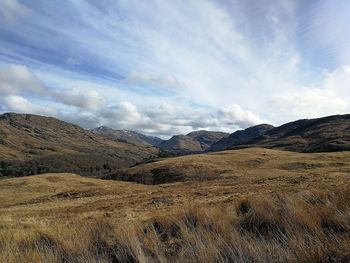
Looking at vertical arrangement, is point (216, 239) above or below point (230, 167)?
below

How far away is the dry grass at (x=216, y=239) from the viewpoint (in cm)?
616

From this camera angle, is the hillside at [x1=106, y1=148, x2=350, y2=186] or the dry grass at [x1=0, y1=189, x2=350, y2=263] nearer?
the dry grass at [x1=0, y1=189, x2=350, y2=263]

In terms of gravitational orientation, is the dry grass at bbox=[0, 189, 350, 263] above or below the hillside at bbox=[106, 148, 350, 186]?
below

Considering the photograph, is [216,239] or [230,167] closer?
[216,239]

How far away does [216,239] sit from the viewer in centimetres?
745

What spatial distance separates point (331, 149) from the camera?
142625 millimetres

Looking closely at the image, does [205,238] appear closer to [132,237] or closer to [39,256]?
[132,237]

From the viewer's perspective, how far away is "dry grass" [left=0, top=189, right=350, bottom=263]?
6156 millimetres

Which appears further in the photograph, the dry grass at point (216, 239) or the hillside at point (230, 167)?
the hillside at point (230, 167)

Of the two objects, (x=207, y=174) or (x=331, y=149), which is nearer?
(x=207, y=174)

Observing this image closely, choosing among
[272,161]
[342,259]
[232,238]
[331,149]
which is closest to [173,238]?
[232,238]

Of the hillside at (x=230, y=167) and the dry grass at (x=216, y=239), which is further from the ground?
the hillside at (x=230, y=167)

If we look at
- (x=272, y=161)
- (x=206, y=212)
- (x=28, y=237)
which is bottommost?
(x=28, y=237)

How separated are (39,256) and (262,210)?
4941mm
